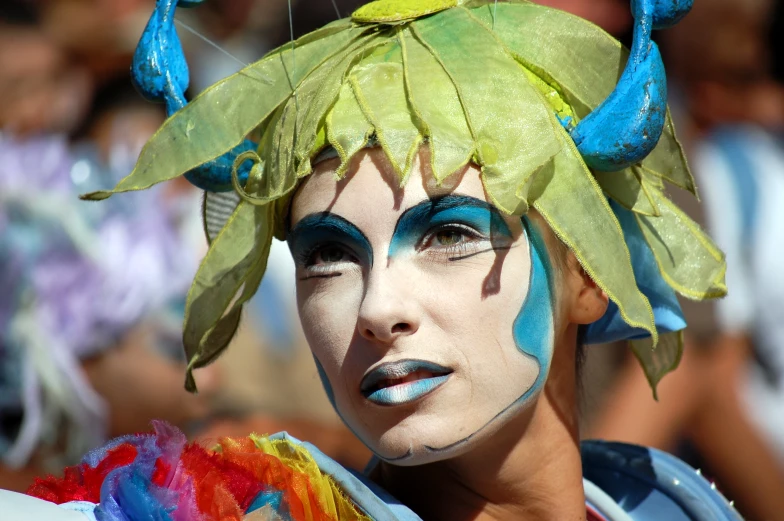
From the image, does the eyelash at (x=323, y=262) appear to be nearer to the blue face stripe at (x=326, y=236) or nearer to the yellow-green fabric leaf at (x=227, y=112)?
the blue face stripe at (x=326, y=236)

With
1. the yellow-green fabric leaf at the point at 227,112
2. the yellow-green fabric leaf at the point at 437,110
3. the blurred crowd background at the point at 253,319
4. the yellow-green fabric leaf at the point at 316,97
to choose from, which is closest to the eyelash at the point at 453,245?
the yellow-green fabric leaf at the point at 437,110

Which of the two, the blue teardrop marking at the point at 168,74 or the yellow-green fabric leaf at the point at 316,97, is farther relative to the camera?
the blue teardrop marking at the point at 168,74

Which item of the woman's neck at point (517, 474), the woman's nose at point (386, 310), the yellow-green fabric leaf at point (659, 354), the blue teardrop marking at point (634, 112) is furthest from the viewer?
the yellow-green fabric leaf at point (659, 354)

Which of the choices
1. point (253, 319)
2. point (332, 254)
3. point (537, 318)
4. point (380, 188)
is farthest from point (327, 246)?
point (253, 319)

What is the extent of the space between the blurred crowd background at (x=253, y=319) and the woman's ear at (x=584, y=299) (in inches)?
71.8

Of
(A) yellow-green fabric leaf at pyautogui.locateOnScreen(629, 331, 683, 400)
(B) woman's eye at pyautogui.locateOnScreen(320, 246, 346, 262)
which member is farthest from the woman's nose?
(A) yellow-green fabric leaf at pyautogui.locateOnScreen(629, 331, 683, 400)

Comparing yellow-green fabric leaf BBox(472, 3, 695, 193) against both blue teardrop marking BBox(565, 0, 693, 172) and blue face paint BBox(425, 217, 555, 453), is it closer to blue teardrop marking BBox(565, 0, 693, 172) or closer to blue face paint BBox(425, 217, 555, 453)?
blue teardrop marking BBox(565, 0, 693, 172)

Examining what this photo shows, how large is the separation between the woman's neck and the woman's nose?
29 centimetres

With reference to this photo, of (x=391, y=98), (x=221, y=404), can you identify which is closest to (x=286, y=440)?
(x=391, y=98)

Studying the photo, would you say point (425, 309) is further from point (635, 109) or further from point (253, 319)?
point (253, 319)

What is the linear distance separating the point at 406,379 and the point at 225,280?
1.47ft

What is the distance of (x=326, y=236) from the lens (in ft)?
6.16

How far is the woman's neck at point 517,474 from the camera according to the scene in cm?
195

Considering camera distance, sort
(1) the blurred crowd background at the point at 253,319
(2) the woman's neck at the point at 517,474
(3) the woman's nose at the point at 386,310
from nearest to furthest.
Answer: (3) the woman's nose at the point at 386,310, (2) the woman's neck at the point at 517,474, (1) the blurred crowd background at the point at 253,319
